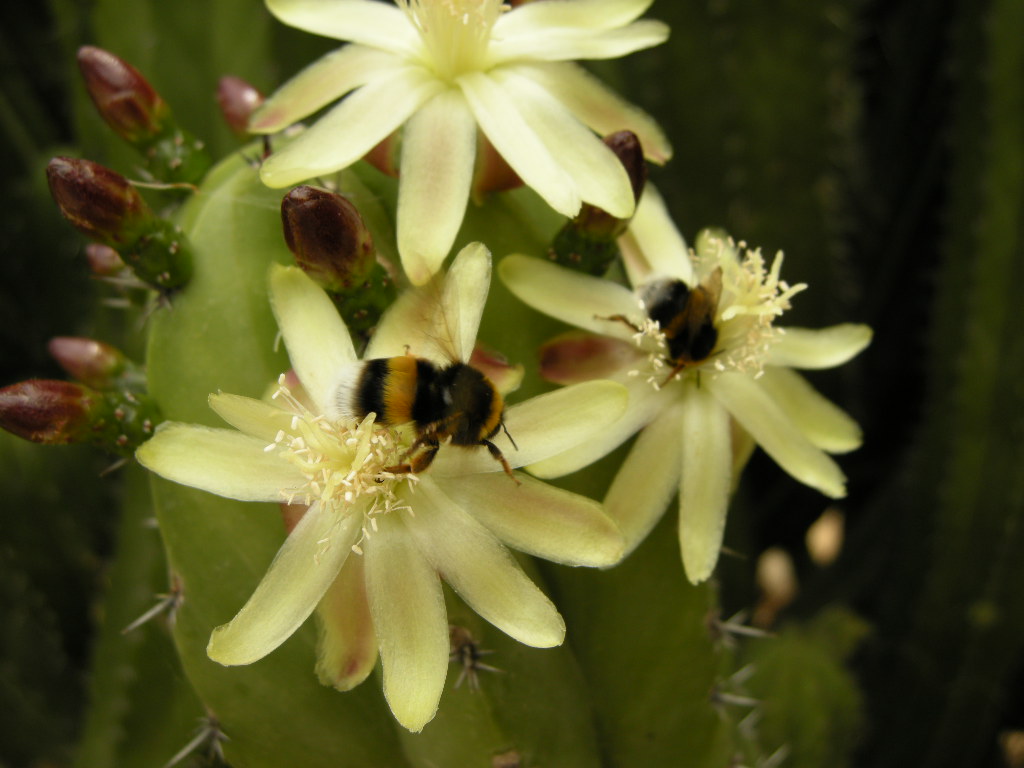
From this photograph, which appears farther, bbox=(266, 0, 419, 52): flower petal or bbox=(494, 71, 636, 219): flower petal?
bbox=(266, 0, 419, 52): flower petal

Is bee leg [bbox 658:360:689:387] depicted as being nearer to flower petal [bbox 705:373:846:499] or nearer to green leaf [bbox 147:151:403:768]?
flower petal [bbox 705:373:846:499]

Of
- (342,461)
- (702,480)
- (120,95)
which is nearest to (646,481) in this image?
(702,480)

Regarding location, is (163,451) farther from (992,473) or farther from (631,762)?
(992,473)

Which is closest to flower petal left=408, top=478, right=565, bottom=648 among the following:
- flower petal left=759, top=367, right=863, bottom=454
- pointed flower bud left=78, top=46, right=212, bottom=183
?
flower petal left=759, top=367, right=863, bottom=454

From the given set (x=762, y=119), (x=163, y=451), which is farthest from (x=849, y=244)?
(x=163, y=451)

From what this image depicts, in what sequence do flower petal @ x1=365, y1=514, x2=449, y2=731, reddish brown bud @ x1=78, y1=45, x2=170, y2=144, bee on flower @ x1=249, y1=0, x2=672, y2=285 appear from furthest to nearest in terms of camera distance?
1. reddish brown bud @ x1=78, y1=45, x2=170, y2=144
2. bee on flower @ x1=249, y1=0, x2=672, y2=285
3. flower petal @ x1=365, y1=514, x2=449, y2=731

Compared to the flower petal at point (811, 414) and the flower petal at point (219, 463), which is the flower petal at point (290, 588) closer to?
the flower petal at point (219, 463)
